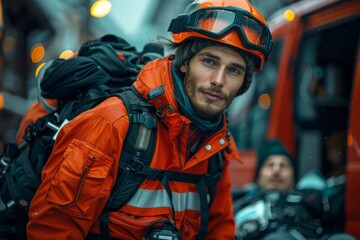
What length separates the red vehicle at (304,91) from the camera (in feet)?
20.1

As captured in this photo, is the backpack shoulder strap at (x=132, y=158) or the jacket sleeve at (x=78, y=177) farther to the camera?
the backpack shoulder strap at (x=132, y=158)

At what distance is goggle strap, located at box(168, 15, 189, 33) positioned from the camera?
3189mm

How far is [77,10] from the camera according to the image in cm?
1184

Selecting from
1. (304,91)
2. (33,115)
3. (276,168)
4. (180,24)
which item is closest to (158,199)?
(180,24)

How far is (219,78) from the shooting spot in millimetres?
3113

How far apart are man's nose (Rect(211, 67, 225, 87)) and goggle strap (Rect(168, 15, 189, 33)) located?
0.28m

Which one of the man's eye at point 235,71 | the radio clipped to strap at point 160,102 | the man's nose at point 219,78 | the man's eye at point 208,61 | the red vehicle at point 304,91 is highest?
the red vehicle at point 304,91

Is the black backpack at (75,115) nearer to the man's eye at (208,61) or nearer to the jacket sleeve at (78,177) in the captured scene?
the jacket sleeve at (78,177)

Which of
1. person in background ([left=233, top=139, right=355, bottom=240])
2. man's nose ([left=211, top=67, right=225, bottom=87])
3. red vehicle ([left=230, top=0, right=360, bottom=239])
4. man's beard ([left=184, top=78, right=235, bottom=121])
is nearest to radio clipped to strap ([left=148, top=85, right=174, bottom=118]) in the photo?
man's beard ([left=184, top=78, right=235, bottom=121])

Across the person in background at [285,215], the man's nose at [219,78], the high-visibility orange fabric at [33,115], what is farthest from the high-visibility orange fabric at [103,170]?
the person in background at [285,215]

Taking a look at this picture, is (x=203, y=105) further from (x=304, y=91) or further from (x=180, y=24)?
(x=304, y=91)

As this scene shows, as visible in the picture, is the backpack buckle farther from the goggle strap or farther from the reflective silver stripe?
the goggle strap

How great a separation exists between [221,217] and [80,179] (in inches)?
43.8

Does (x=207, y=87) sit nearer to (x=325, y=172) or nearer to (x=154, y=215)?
(x=154, y=215)
